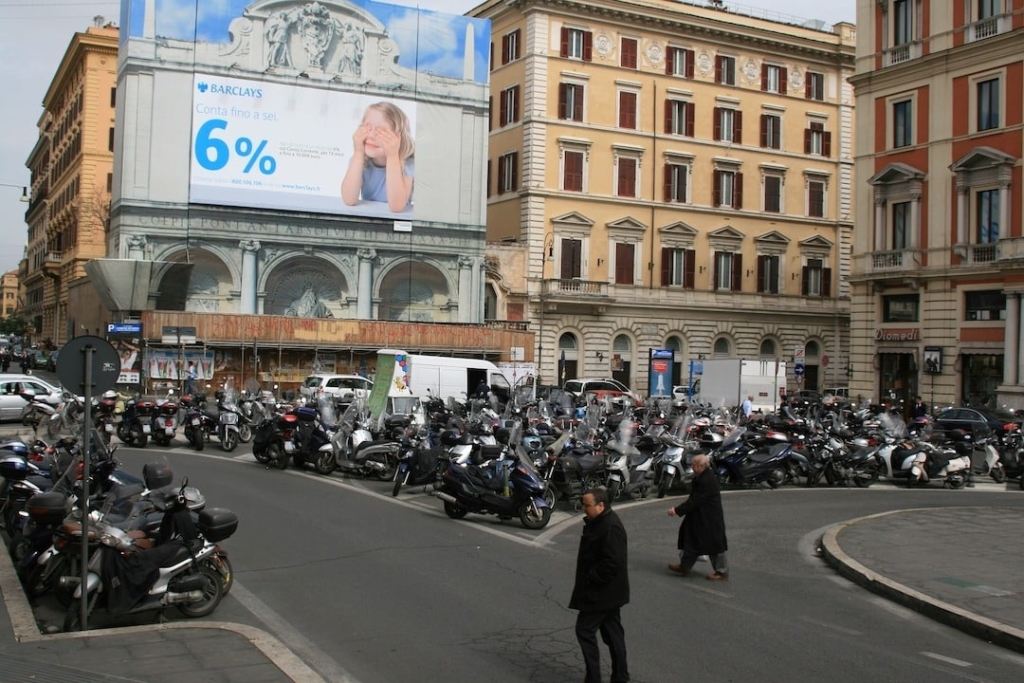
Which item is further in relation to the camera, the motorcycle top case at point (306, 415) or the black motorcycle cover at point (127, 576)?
the motorcycle top case at point (306, 415)

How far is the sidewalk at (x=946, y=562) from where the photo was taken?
9445 mm

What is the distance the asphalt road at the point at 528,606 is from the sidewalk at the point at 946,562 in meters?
0.16

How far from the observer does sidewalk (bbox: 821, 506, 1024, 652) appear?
945 cm

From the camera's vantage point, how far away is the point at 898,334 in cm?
4350

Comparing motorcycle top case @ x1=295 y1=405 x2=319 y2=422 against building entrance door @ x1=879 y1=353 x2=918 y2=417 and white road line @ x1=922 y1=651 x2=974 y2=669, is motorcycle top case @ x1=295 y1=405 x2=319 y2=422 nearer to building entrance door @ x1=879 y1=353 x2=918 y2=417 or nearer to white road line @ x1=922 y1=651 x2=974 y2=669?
white road line @ x1=922 y1=651 x2=974 y2=669

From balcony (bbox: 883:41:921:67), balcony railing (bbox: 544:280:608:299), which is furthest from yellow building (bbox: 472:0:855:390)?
balcony (bbox: 883:41:921:67)

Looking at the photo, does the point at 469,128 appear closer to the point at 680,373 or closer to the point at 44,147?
the point at 680,373

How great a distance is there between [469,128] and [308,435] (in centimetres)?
3301

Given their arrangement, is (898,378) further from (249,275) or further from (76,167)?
(76,167)

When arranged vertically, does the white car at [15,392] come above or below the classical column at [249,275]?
below

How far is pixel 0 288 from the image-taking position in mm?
194250

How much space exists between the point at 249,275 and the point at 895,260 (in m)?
27.1

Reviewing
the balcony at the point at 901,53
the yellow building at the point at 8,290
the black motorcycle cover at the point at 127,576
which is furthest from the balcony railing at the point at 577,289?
the yellow building at the point at 8,290

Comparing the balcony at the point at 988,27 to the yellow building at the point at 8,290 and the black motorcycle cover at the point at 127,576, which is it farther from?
the yellow building at the point at 8,290
